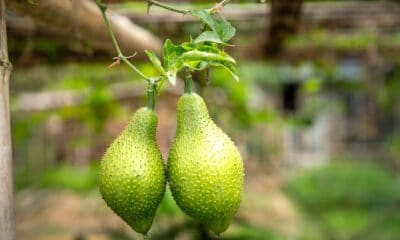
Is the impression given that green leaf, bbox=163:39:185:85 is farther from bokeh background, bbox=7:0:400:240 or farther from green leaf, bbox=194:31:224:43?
bokeh background, bbox=7:0:400:240

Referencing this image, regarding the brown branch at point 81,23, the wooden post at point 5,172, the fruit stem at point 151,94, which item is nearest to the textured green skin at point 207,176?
the fruit stem at point 151,94

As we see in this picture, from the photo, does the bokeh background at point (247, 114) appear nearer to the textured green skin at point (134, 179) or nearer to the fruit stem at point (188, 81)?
the fruit stem at point (188, 81)

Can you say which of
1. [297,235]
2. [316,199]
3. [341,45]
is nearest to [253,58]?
[341,45]

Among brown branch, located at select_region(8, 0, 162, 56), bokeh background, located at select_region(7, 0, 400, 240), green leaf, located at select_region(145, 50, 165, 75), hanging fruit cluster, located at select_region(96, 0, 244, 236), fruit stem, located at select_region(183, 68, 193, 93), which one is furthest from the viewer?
bokeh background, located at select_region(7, 0, 400, 240)

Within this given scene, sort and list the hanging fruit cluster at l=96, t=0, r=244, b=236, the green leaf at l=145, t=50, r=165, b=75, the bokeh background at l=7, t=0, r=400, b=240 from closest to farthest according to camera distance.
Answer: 1. the green leaf at l=145, t=50, r=165, b=75
2. the hanging fruit cluster at l=96, t=0, r=244, b=236
3. the bokeh background at l=7, t=0, r=400, b=240

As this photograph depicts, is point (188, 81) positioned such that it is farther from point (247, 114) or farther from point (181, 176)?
point (247, 114)

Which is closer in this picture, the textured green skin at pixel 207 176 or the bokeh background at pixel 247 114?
the textured green skin at pixel 207 176

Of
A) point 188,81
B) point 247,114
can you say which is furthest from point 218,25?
point 247,114

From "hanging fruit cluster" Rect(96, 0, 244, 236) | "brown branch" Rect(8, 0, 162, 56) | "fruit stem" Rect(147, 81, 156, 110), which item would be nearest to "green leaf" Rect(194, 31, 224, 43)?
"hanging fruit cluster" Rect(96, 0, 244, 236)
